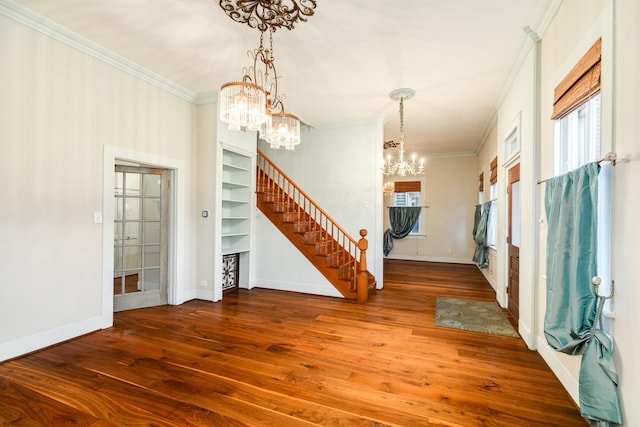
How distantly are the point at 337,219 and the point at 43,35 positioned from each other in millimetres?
4514

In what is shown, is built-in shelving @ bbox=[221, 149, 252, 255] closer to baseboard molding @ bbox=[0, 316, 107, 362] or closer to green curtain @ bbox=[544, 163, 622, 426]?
baseboard molding @ bbox=[0, 316, 107, 362]

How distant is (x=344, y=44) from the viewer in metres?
3.09

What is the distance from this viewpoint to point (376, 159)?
5344mm

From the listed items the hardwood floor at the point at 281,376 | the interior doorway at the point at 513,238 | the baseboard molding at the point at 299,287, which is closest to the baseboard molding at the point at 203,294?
the hardwood floor at the point at 281,376

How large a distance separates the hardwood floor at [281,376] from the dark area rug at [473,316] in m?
0.21

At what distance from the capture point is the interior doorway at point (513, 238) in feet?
12.3

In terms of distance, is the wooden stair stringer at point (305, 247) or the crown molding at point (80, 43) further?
the wooden stair stringer at point (305, 247)

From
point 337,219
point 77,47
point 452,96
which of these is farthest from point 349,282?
point 77,47

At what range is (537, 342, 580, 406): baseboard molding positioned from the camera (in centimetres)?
213

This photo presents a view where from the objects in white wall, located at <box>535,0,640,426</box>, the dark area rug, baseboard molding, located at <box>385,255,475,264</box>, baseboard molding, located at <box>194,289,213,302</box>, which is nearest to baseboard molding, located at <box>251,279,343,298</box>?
baseboard molding, located at <box>194,289,213,302</box>

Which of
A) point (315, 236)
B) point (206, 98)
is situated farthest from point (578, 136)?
point (206, 98)

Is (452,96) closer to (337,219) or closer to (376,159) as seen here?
(376,159)

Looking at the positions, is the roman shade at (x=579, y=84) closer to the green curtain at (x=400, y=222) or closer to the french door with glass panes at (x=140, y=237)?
the french door with glass panes at (x=140, y=237)

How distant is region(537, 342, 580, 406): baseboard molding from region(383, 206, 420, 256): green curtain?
20.4 feet
